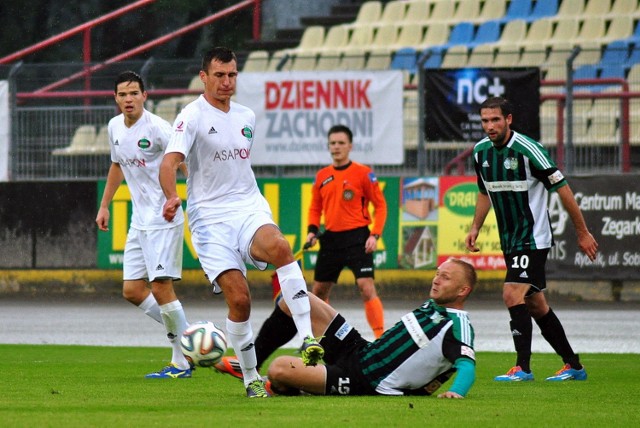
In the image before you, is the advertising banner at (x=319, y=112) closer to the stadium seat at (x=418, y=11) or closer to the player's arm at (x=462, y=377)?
the stadium seat at (x=418, y=11)

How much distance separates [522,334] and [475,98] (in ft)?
34.6

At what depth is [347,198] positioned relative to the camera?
13992 mm

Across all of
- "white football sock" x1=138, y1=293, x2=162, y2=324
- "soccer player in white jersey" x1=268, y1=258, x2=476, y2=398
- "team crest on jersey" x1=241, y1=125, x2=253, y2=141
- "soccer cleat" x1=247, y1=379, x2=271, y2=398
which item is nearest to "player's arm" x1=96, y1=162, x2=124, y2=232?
"white football sock" x1=138, y1=293, x2=162, y2=324

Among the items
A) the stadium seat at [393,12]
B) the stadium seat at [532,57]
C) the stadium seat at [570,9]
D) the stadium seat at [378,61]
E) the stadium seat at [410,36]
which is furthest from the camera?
the stadium seat at [393,12]

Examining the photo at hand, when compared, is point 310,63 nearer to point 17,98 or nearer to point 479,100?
point 479,100

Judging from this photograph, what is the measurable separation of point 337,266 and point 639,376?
422 cm

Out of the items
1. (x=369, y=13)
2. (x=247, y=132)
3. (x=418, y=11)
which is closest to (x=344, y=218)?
(x=247, y=132)

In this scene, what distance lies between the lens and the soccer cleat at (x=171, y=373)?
33.7 ft

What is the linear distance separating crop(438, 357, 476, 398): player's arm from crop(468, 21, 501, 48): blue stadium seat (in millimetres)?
19185

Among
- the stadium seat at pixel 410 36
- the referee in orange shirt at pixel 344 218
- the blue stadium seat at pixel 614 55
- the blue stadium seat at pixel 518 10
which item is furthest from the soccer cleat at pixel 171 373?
the blue stadium seat at pixel 518 10

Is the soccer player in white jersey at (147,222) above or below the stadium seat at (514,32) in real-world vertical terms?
below

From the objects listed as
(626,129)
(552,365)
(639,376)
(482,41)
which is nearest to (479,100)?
(626,129)

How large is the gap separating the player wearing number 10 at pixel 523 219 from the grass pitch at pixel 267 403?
0.34 meters

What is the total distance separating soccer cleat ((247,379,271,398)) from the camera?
8.45m
